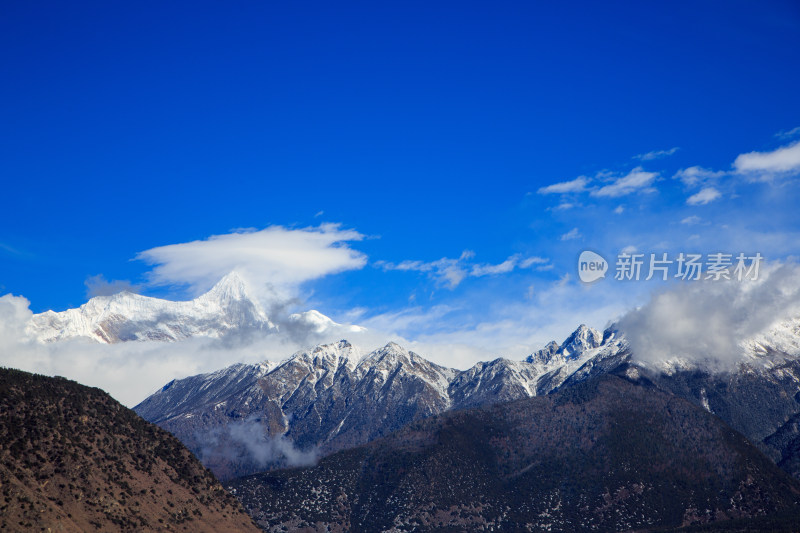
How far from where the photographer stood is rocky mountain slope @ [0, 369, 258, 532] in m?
125

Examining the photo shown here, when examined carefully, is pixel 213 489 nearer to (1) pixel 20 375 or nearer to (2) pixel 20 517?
(1) pixel 20 375

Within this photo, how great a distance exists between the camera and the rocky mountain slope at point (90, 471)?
125062 mm

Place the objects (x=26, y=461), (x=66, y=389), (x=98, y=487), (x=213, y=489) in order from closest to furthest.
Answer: (x=26, y=461) → (x=98, y=487) → (x=66, y=389) → (x=213, y=489)

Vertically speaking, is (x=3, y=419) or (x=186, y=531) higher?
(x=3, y=419)

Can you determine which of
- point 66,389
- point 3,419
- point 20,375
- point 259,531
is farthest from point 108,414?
point 259,531

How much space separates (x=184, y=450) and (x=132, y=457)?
26038mm

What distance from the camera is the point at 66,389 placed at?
164 m

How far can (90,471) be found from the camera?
143625 mm

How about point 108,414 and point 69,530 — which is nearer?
point 69,530

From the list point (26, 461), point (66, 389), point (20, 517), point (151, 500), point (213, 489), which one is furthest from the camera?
point (213, 489)

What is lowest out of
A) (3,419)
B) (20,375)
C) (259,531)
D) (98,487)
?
(259,531)

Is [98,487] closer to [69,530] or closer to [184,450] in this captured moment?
[69,530]

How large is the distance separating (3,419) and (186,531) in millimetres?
43488

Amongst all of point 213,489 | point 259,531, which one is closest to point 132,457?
point 213,489
